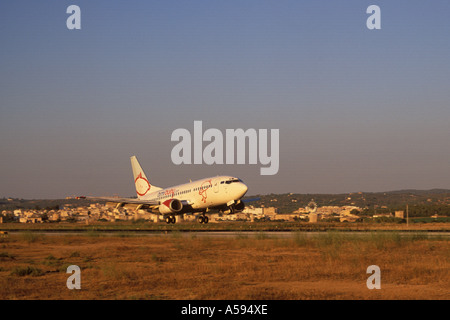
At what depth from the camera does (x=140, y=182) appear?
77.4 metres

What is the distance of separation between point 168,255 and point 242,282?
11006mm

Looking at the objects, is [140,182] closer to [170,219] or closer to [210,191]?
[170,219]

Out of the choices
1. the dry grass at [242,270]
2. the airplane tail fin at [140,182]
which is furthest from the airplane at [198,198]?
the dry grass at [242,270]

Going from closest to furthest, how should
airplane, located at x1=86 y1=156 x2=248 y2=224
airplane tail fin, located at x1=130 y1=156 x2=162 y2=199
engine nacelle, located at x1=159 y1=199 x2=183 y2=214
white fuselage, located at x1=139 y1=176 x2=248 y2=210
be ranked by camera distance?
white fuselage, located at x1=139 y1=176 x2=248 y2=210
airplane, located at x1=86 y1=156 x2=248 y2=224
engine nacelle, located at x1=159 y1=199 x2=183 y2=214
airplane tail fin, located at x1=130 y1=156 x2=162 y2=199

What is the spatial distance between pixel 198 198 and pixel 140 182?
67.4 ft

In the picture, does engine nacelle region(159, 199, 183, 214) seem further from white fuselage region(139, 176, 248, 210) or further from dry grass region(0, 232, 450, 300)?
dry grass region(0, 232, 450, 300)

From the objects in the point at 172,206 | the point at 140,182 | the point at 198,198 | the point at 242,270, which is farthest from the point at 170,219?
the point at 242,270

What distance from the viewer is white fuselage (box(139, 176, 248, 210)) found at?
55562 millimetres

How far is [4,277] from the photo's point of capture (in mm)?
21125

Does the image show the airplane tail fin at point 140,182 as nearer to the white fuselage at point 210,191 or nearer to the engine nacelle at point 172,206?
the engine nacelle at point 172,206

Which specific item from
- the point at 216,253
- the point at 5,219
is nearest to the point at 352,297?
the point at 216,253

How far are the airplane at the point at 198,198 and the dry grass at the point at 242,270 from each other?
18609mm

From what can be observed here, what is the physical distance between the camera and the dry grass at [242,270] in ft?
54.9

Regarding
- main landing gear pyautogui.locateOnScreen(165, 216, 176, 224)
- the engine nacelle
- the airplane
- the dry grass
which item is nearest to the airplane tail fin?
the airplane
